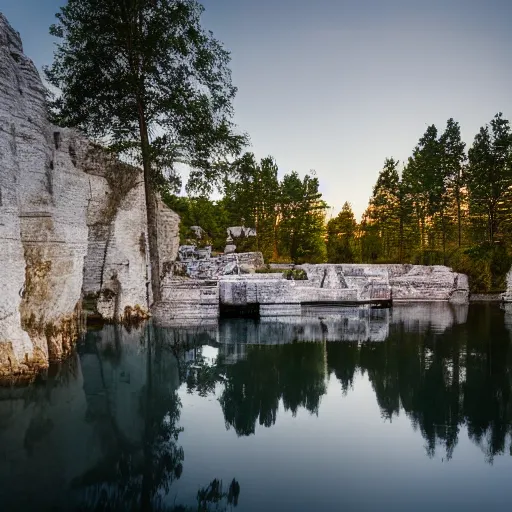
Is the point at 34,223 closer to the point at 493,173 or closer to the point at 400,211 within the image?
the point at 493,173

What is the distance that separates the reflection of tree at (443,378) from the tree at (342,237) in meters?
23.0

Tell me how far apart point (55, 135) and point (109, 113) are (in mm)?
5429

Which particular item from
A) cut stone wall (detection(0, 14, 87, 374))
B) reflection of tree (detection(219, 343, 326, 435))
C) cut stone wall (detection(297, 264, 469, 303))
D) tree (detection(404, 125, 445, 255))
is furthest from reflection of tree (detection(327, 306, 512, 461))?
tree (detection(404, 125, 445, 255))

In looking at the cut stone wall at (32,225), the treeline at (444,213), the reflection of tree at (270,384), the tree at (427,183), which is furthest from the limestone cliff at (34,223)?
the tree at (427,183)

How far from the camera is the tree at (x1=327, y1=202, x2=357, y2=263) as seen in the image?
38312mm

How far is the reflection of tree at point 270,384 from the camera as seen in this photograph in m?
7.48

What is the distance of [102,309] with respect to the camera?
14.9 meters

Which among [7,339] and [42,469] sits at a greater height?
[7,339]

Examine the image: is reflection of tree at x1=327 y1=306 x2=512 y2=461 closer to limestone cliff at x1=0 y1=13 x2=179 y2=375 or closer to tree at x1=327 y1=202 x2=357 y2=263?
limestone cliff at x1=0 y1=13 x2=179 y2=375

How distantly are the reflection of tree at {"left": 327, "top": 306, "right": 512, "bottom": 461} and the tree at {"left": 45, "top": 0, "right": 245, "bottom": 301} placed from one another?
8.75m

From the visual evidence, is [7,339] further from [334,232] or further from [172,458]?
[334,232]

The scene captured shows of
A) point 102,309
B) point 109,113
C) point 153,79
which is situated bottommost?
point 102,309

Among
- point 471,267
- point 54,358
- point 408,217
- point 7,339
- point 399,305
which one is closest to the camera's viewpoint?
point 7,339

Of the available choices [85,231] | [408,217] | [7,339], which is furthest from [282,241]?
[7,339]
